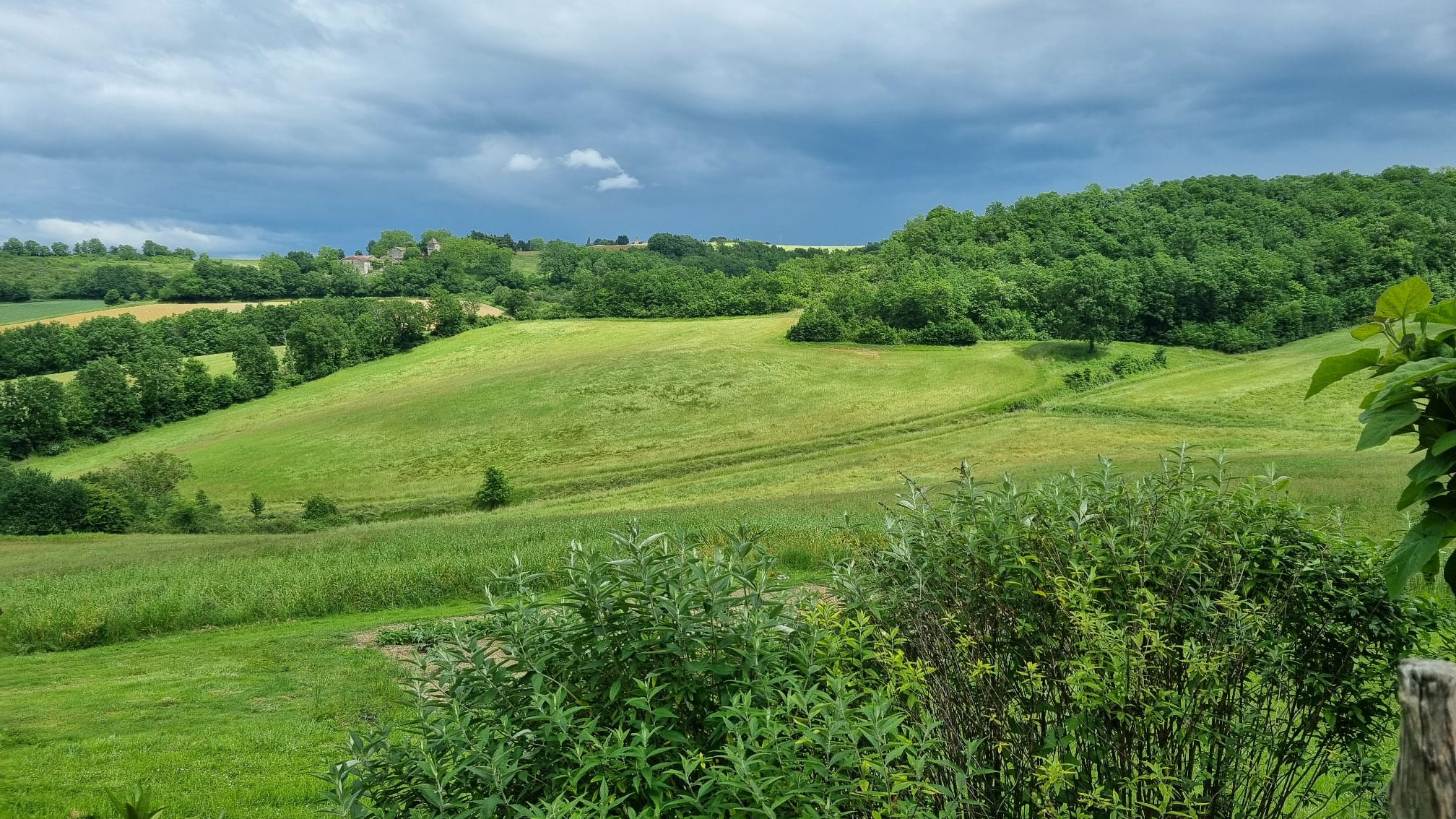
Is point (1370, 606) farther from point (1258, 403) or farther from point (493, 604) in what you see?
point (1258, 403)

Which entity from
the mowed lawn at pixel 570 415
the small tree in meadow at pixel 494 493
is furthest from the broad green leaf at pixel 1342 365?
the mowed lawn at pixel 570 415

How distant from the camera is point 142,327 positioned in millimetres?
102062

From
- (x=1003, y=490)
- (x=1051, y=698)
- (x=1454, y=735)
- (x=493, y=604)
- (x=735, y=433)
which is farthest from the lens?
(x=735, y=433)

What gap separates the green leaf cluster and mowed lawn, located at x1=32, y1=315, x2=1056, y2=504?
48.1 meters

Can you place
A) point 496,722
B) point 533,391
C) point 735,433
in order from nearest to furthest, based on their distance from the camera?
point 496,722
point 735,433
point 533,391

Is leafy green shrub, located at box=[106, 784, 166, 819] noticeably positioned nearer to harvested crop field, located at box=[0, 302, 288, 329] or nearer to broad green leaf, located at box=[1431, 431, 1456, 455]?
broad green leaf, located at box=[1431, 431, 1456, 455]

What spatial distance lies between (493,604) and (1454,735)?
3448mm

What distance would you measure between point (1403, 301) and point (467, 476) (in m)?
56.9

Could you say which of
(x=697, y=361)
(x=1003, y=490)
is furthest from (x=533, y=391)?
(x=1003, y=490)

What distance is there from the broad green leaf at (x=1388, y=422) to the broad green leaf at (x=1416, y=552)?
0.97 ft

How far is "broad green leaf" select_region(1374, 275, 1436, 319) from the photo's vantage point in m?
2.66

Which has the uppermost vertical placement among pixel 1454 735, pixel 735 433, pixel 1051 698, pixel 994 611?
pixel 1454 735

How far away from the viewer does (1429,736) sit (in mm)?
1826

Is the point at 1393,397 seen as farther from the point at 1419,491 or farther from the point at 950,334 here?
the point at 950,334
